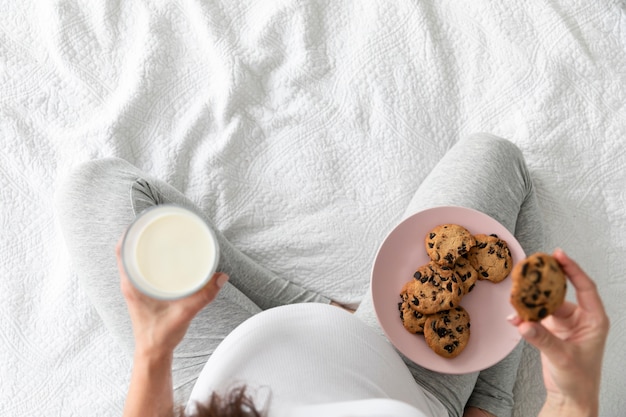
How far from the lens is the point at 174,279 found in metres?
0.73

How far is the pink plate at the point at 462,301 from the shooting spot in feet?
2.99

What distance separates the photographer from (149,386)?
77 centimetres

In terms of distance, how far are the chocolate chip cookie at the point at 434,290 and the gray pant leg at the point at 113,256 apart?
0.94 feet

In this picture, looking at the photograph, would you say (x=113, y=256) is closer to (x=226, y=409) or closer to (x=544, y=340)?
(x=226, y=409)

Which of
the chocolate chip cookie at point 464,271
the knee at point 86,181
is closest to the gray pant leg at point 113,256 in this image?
the knee at point 86,181

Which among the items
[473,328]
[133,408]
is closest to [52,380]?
[133,408]

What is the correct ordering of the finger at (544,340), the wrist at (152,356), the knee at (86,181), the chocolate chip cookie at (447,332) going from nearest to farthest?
1. the finger at (544,340)
2. the wrist at (152,356)
3. the chocolate chip cookie at (447,332)
4. the knee at (86,181)

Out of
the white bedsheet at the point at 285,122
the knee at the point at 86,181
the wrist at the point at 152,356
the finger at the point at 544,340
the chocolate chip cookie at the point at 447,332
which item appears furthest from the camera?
the white bedsheet at the point at 285,122

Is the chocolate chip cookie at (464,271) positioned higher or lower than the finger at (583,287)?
lower

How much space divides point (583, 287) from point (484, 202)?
337mm

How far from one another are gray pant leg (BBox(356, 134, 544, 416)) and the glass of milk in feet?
1.20

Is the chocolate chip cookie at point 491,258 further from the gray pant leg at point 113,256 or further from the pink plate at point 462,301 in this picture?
the gray pant leg at point 113,256

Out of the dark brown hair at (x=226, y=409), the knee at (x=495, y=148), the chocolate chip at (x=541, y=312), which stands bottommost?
the dark brown hair at (x=226, y=409)

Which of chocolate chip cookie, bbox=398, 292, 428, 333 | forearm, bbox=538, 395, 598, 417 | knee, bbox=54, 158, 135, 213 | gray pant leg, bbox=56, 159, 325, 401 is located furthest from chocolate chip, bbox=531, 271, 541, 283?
knee, bbox=54, 158, 135, 213
